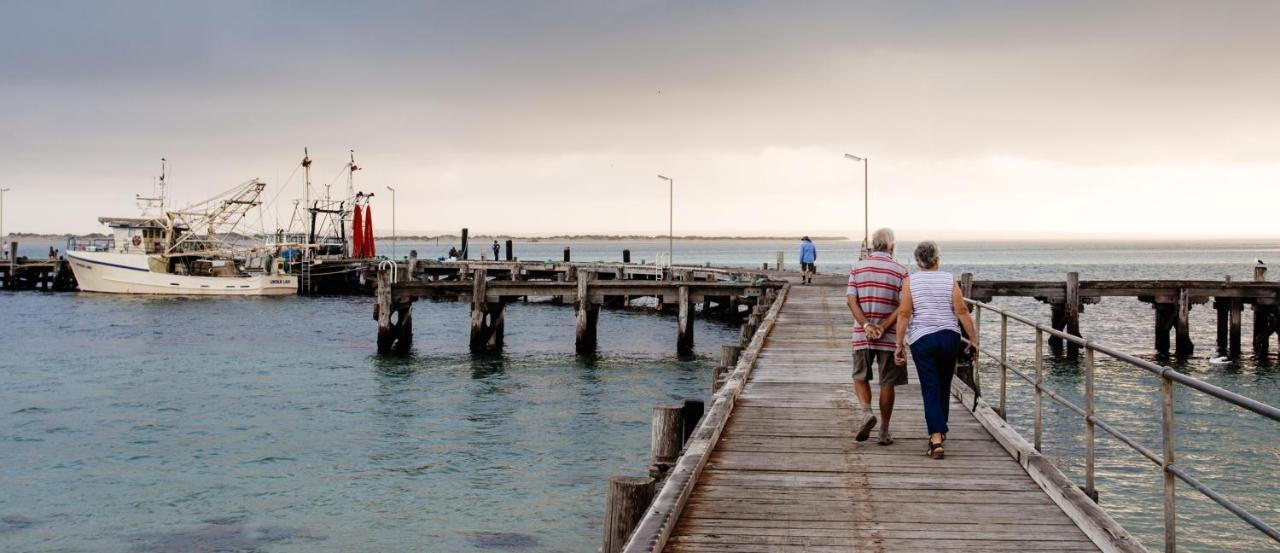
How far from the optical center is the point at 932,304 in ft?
23.4

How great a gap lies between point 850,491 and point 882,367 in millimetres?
1591

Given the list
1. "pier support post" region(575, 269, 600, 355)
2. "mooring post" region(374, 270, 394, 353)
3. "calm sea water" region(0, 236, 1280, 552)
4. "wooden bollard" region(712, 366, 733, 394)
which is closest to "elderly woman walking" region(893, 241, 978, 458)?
"wooden bollard" region(712, 366, 733, 394)

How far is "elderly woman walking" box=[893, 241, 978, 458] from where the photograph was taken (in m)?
7.12

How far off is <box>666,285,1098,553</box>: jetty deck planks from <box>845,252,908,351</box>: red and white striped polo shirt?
838 mm

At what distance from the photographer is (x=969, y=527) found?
5668 mm

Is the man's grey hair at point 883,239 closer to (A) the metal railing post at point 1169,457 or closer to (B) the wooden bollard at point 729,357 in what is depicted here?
(A) the metal railing post at point 1169,457

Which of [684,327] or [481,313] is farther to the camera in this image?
[684,327]

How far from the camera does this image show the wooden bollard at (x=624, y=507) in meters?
6.88

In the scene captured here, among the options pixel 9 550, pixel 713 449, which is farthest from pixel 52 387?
pixel 713 449

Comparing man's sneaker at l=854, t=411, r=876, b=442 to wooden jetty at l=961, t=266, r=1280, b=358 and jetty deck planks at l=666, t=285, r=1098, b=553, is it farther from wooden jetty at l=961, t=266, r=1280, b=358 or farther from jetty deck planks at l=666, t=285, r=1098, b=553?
wooden jetty at l=961, t=266, r=1280, b=358

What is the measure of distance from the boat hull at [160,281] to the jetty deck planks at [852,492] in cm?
5209

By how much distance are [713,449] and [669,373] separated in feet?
54.9

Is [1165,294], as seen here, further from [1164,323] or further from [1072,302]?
[1072,302]

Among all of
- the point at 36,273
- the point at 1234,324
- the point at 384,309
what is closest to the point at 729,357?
the point at 384,309
